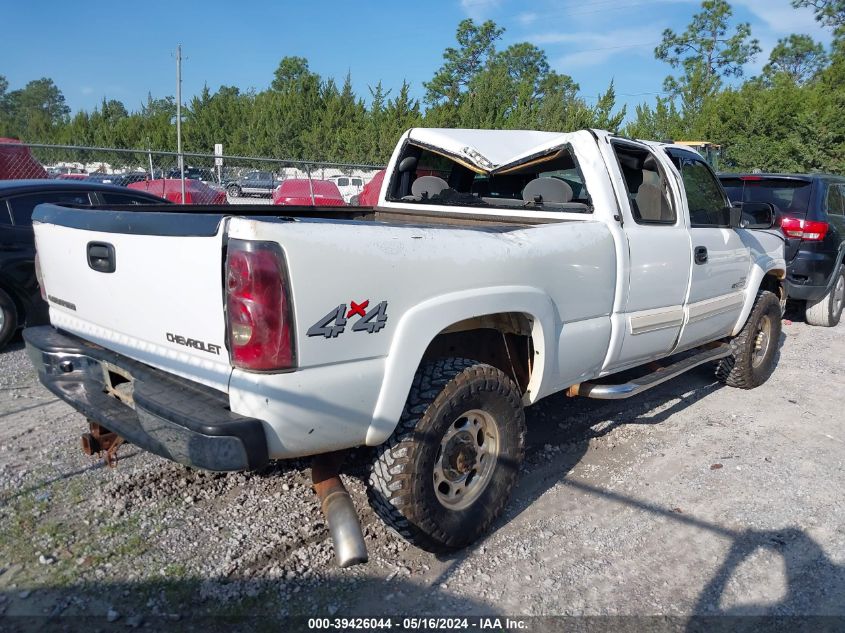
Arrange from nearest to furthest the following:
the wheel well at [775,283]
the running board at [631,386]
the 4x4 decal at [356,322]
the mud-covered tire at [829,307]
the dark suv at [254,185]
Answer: the 4x4 decal at [356,322] → the running board at [631,386] → the wheel well at [775,283] → the mud-covered tire at [829,307] → the dark suv at [254,185]

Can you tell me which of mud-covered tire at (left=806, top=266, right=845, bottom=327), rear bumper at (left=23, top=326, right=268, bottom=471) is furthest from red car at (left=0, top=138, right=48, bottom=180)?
mud-covered tire at (left=806, top=266, right=845, bottom=327)

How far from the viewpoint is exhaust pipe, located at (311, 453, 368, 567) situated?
2590mm

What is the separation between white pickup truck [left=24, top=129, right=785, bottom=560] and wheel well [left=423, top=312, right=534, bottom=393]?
0.01 metres

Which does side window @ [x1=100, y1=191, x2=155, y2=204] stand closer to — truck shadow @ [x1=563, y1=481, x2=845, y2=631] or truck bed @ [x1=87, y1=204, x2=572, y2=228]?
truck bed @ [x1=87, y1=204, x2=572, y2=228]

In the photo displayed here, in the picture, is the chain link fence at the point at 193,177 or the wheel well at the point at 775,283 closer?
the wheel well at the point at 775,283

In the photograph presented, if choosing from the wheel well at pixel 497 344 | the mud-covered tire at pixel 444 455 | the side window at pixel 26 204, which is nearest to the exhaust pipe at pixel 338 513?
the mud-covered tire at pixel 444 455

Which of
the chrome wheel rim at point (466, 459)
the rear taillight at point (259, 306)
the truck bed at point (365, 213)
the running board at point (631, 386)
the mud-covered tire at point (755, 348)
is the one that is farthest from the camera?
the mud-covered tire at point (755, 348)

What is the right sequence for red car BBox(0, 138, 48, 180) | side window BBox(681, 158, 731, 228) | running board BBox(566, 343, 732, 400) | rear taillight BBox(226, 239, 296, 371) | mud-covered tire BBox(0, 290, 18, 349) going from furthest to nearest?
red car BBox(0, 138, 48, 180)
mud-covered tire BBox(0, 290, 18, 349)
side window BBox(681, 158, 731, 228)
running board BBox(566, 343, 732, 400)
rear taillight BBox(226, 239, 296, 371)

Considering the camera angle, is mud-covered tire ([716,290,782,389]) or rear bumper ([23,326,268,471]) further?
mud-covered tire ([716,290,782,389])

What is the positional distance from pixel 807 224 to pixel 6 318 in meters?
8.87

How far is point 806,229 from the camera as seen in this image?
25.9 ft

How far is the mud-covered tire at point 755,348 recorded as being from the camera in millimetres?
5605

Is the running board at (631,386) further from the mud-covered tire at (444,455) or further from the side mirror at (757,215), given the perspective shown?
the side mirror at (757,215)

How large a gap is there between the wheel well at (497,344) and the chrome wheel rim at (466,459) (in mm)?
383
